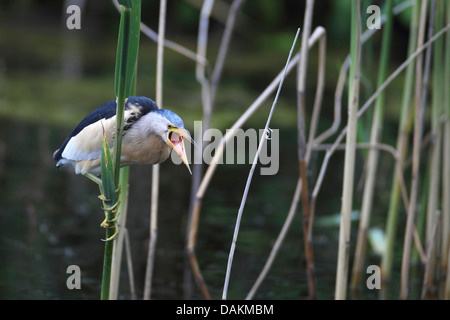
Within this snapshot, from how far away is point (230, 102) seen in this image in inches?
254

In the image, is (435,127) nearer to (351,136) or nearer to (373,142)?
(373,142)

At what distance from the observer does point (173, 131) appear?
961 millimetres

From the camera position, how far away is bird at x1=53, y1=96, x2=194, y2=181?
971 millimetres

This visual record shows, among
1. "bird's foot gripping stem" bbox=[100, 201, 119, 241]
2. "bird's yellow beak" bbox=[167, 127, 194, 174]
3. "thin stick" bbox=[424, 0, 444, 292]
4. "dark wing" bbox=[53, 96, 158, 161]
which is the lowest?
"bird's foot gripping stem" bbox=[100, 201, 119, 241]

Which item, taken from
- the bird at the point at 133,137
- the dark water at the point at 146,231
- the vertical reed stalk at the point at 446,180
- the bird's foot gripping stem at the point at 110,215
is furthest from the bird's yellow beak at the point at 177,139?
the dark water at the point at 146,231

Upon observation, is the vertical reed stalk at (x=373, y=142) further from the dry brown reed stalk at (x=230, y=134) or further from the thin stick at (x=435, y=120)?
the dry brown reed stalk at (x=230, y=134)

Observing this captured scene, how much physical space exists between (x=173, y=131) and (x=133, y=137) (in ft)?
0.47

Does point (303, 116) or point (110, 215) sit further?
point (303, 116)

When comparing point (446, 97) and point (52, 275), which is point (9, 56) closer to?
point (52, 275)

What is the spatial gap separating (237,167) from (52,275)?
7.43 feet

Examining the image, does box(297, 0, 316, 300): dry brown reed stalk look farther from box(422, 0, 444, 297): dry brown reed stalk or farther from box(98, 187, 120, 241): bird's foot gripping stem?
box(98, 187, 120, 241): bird's foot gripping stem

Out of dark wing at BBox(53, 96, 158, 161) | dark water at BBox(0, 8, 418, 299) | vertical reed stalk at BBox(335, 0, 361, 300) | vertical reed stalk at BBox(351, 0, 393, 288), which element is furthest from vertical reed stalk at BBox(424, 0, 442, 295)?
dark wing at BBox(53, 96, 158, 161)

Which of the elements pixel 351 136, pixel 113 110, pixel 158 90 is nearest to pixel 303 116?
pixel 351 136

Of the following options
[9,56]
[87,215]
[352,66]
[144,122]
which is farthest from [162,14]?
[9,56]
